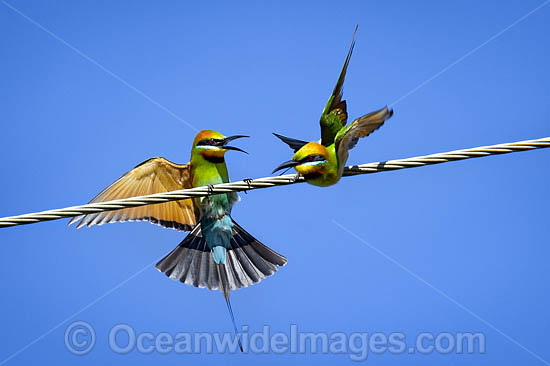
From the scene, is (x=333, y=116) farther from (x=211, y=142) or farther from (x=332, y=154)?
(x=211, y=142)

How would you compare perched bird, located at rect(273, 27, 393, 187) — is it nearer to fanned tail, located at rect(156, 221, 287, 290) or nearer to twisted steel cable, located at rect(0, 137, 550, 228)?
twisted steel cable, located at rect(0, 137, 550, 228)

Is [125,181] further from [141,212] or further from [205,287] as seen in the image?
[205,287]

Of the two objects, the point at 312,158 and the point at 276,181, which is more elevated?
the point at 312,158

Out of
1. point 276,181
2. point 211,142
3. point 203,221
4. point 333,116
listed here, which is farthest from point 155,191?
point 276,181

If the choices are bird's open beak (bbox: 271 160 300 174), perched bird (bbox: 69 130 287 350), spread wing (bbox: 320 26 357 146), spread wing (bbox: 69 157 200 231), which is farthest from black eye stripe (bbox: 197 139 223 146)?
bird's open beak (bbox: 271 160 300 174)

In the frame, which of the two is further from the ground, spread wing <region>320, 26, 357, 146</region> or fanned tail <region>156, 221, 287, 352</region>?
spread wing <region>320, 26, 357, 146</region>

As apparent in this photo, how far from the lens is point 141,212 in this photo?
5004 millimetres

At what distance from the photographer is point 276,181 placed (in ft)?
10.9

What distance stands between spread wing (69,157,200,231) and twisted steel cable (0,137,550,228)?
1.65 metres

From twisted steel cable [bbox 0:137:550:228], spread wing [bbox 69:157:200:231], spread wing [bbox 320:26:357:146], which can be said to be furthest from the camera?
spread wing [bbox 69:157:200:231]

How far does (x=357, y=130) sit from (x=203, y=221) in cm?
189

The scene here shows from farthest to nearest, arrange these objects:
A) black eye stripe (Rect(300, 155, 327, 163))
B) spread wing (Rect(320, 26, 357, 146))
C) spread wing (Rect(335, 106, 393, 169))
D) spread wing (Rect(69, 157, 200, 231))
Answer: spread wing (Rect(69, 157, 200, 231)) < spread wing (Rect(320, 26, 357, 146)) < black eye stripe (Rect(300, 155, 327, 163)) < spread wing (Rect(335, 106, 393, 169))

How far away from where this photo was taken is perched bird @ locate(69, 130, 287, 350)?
499cm

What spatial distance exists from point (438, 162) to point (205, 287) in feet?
7.87
